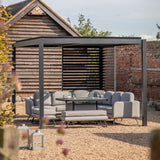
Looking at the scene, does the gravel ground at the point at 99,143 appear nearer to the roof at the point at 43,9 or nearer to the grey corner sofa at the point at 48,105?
the grey corner sofa at the point at 48,105

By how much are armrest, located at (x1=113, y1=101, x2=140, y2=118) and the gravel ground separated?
0.30m

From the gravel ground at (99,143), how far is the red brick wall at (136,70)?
505 cm

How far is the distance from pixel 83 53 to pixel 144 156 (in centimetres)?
1050

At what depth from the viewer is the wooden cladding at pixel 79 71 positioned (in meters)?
16.6

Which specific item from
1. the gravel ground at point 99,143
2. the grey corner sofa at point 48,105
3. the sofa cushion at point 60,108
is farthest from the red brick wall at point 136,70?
the sofa cushion at point 60,108

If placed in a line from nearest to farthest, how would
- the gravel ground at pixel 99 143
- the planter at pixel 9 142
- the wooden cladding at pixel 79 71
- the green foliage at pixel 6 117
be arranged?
the planter at pixel 9 142 < the green foliage at pixel 6 117 < the gravel ground at pixel 99 143 < the wooden cladding at pixel 79 71

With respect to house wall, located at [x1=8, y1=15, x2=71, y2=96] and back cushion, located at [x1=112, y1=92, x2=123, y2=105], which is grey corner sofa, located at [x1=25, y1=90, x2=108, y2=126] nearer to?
Result: back cushion, located at [x1=112, y1=92, x2=123, y2=105]

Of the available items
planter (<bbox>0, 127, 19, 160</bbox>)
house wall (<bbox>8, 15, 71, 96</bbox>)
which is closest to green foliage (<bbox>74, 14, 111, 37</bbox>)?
house wall (<bbox>8, 15, 71, 96</bbox>)

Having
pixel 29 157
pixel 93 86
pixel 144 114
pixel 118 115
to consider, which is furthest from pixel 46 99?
pixel 29 157

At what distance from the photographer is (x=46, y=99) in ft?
40.8

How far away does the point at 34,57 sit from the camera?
18969mm

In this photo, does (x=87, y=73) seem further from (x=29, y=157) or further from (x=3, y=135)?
(x=3, y=135)

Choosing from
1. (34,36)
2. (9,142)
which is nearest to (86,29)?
(34,36)

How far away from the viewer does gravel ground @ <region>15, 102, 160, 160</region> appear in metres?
6.71
